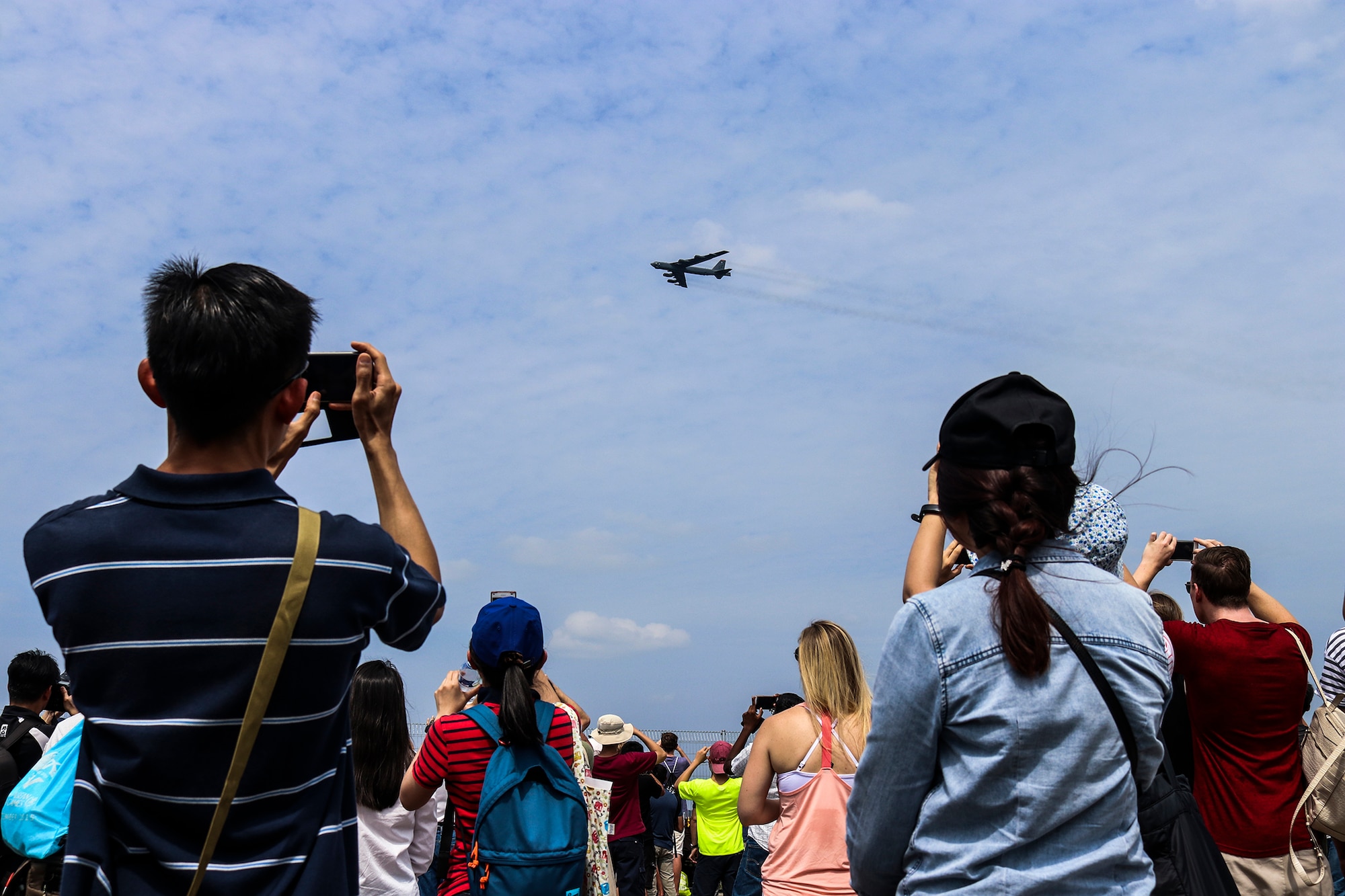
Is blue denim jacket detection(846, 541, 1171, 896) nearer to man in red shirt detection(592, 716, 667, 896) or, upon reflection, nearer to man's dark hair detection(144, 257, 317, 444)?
man's dark hair detection(144, 257, 317, 444)

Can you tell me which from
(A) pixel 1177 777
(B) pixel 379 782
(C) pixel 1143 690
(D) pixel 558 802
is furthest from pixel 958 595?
(B) pixel 379 782

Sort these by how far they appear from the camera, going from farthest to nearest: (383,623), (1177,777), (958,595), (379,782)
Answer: (379,782) → (1177,777) → (958,595) → (383,623)

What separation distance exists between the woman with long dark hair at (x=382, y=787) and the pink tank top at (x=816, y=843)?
1599 mm

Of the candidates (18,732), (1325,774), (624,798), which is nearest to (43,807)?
(18,732)

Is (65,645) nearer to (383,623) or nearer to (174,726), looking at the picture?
(174,726)

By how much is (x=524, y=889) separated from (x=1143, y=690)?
2355mm

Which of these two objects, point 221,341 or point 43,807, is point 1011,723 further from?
point 43,807

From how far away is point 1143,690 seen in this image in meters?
2.13

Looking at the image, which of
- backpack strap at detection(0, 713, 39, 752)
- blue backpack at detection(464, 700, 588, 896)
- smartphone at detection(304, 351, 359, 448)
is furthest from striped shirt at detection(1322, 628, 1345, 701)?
backpack strap at detection(0, 713, 39, 752)

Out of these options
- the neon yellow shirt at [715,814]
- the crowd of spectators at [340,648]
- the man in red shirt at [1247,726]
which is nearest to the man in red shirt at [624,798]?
the neon yellow shirt at [715,814]

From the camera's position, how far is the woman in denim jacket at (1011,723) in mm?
2021

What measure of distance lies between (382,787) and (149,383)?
284 cm

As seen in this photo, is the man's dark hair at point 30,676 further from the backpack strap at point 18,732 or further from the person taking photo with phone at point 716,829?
the person taking photo with phone at point 716,829

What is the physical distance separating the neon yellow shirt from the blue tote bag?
8089mm
